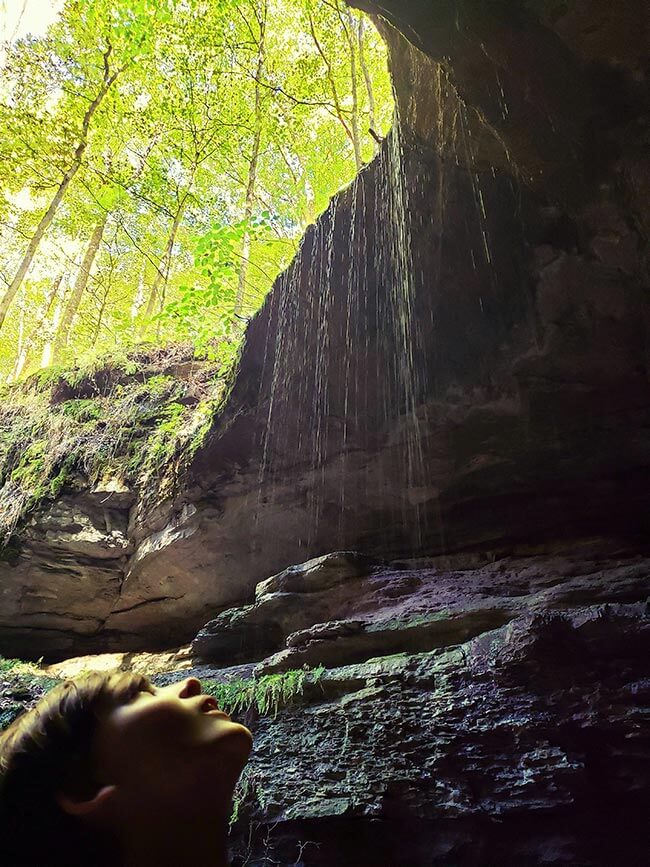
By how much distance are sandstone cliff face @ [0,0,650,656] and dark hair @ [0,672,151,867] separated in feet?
14.9

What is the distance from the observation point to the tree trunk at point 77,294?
1373 centimetres

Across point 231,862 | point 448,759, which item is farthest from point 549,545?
point 231,862

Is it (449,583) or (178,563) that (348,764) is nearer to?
(449,583)

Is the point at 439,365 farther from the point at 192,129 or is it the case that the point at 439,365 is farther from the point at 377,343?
A: the point at 192,129

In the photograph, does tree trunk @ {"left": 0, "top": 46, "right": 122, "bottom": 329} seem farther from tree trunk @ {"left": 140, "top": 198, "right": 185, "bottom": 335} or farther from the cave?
the cave

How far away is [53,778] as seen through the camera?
5.47ft

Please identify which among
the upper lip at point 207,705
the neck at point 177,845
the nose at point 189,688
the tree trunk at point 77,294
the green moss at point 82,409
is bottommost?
the neck at point 177,845

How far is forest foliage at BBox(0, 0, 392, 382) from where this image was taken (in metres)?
10.8

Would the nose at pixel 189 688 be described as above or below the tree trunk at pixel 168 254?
below

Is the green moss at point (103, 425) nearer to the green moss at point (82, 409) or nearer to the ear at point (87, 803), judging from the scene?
the green moss at point (82, 409)

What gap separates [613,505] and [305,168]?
1293cm

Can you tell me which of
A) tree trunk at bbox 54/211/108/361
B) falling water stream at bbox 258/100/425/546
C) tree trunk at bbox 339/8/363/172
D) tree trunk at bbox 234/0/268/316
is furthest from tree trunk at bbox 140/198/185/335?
falling water stream at bbox 258/100/425/546

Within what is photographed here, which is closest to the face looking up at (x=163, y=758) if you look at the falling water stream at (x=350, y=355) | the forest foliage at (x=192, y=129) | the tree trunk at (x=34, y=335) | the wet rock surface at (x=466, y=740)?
the wet rock surface at (x=466, y=740)

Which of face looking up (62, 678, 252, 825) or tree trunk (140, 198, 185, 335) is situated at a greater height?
tree trunk (140, 198, 185, 335)
